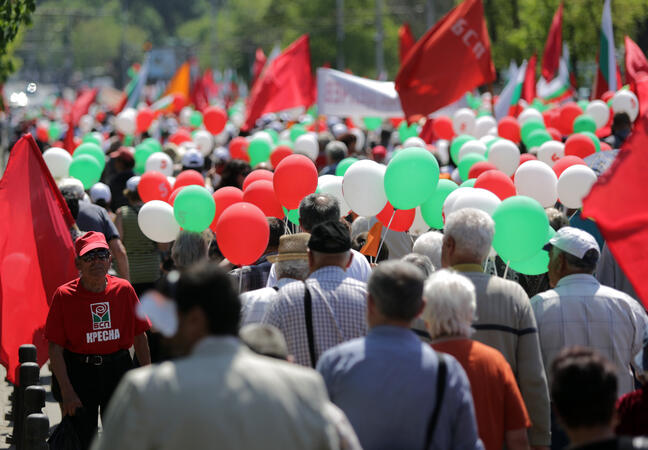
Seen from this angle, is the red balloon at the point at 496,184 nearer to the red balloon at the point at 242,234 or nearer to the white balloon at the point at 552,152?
the red balloon at the point at 242,234

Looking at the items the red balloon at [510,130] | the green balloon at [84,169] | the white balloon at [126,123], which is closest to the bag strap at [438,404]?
the green balloon at [84,169]

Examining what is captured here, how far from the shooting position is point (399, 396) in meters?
3.84

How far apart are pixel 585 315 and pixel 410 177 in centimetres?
196

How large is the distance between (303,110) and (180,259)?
29.1 metres

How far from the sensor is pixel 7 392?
9.54m

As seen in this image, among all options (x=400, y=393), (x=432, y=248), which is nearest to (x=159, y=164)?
(x=432, y=248)

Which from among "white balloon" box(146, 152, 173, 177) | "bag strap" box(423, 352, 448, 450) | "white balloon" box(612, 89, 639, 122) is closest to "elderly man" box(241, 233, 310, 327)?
"bag strap" box(423, 352, 448, 450)

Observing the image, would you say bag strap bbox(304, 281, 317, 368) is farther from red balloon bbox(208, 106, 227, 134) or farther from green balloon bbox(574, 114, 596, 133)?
red balloon bbox(208, 106, 227, 134)

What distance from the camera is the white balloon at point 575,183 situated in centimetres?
756

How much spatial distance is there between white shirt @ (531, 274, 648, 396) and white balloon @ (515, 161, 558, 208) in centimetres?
249

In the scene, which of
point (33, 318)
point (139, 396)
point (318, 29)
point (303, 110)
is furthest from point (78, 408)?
point (318, 29)

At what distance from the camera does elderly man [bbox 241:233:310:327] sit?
528cm

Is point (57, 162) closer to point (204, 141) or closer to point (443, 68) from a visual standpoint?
point (443, 68)

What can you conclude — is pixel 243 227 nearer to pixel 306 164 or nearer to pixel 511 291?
pixel 306 164
